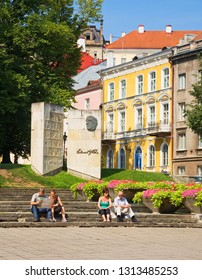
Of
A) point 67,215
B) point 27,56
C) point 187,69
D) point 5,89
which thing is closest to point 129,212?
point 67,215

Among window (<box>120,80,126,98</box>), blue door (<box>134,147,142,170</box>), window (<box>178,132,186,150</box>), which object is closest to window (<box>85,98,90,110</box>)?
window (<box>120,80,126,98</box>)

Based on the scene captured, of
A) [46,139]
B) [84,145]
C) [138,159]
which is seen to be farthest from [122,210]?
[138,159]

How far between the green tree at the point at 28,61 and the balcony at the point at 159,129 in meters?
16.3

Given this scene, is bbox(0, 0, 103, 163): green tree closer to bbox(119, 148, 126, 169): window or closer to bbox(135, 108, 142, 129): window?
bbox(135, 108, 142, 129): window

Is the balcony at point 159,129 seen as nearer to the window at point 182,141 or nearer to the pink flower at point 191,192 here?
the window at point 182,141

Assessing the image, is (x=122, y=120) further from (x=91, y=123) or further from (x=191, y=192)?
(x=191, y=192)

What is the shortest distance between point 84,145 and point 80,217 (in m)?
17.0

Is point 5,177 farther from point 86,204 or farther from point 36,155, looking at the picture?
point 86,204

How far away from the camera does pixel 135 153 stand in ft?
242

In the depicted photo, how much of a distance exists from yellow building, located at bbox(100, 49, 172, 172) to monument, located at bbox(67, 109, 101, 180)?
79.0 feet

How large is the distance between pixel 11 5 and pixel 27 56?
340 centimetres

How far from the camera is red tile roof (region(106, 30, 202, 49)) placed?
105 meters

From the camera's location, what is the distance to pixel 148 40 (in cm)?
10619

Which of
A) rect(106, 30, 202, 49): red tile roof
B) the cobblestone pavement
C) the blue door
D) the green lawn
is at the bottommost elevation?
the cobblestone pavement
